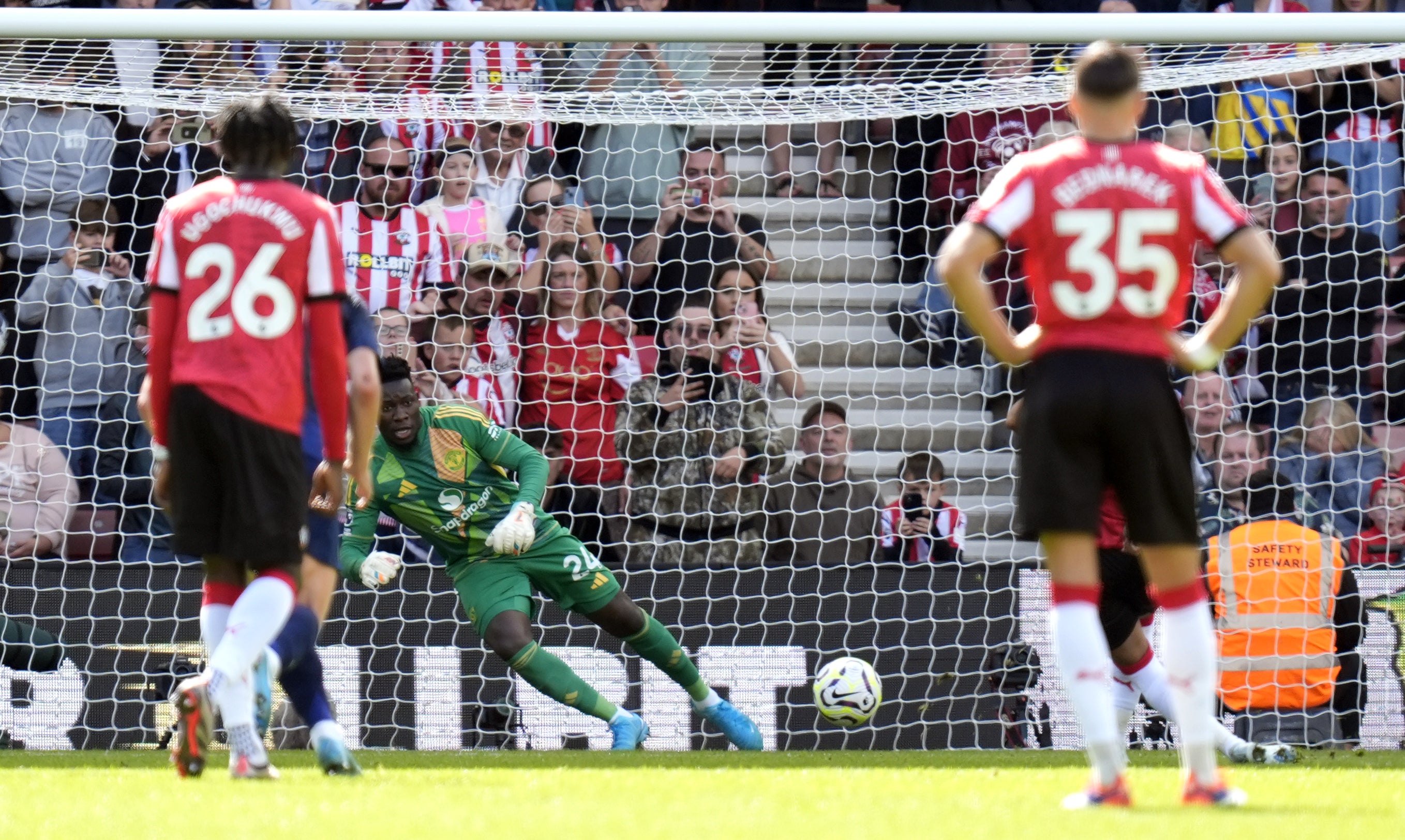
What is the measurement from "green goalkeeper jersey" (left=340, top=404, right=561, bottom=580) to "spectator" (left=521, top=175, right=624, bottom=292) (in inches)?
71.7

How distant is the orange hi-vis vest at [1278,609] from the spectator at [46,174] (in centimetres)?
563

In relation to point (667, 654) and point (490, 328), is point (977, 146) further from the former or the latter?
point (667, 654)

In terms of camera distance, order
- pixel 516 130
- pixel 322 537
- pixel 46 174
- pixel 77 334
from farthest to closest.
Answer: pixel 516 130
pixel 46 174
pixel 77 334
pixel 322 537

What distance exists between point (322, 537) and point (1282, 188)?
19.1 feet

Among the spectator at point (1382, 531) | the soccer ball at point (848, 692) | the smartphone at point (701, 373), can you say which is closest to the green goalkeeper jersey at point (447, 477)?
the soccer ball at point (848, 692)

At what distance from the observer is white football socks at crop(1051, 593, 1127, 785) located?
3.61 m

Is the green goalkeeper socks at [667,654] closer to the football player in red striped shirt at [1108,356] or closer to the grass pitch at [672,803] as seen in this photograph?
the grass pitch at [672,803]

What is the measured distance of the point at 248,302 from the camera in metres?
4.23

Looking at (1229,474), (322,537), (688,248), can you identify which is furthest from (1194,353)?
(688,248)

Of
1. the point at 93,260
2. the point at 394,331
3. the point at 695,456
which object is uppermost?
the point at 93,260

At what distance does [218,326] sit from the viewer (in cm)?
423

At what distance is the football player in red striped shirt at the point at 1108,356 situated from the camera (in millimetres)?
3635

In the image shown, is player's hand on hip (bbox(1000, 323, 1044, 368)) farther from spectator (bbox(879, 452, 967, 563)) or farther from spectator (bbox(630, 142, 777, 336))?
spectator (bbox(630, 142, 777, 336))

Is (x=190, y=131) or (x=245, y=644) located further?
(x=190, y=131)
